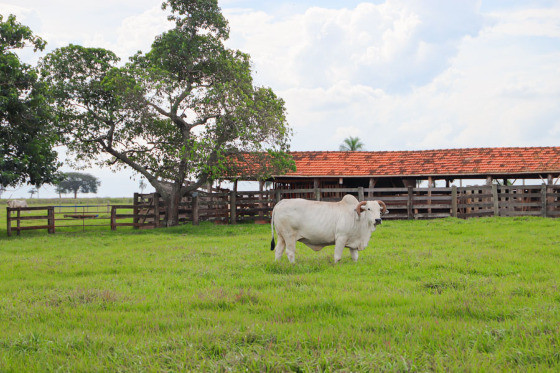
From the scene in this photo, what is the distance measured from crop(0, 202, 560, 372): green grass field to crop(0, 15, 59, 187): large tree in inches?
402

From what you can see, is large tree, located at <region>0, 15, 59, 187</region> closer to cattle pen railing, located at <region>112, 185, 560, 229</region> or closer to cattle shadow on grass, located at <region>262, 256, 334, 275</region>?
cattle pen railing, located at <region>112, 185, 560, 229</region>

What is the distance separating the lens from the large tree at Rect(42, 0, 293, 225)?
20.5m

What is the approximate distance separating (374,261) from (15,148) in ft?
55.1

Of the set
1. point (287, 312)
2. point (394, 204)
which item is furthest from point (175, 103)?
point (287, 312)

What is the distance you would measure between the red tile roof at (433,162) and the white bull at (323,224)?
15.4m

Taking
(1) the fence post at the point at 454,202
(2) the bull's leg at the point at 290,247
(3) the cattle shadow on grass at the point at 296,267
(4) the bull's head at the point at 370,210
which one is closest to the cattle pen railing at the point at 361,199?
(1) the fence post at the point at 454,202

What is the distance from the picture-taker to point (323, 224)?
979cm

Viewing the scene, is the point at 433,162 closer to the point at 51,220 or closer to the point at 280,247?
the point at 280,247

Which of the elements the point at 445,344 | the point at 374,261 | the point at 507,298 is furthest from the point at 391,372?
the point at 374,261

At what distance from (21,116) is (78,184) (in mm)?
90220

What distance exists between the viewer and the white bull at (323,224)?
32.0 ft

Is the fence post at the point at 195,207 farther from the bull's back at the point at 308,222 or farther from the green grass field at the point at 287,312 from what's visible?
the bull's back at the point at 308,222

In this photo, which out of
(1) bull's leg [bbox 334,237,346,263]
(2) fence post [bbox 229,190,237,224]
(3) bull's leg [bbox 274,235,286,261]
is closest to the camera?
(1) bull's leg [bbox 334,237,346,263]

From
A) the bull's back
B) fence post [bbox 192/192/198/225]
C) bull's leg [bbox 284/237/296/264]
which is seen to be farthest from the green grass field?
fence post [bbox 192/192/198/225]
